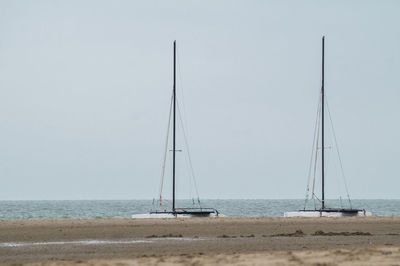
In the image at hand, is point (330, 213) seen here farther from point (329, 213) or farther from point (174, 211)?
point (174, 211)

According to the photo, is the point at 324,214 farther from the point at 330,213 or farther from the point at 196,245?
the point at 196,245

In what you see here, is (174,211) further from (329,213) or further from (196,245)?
(196,245)

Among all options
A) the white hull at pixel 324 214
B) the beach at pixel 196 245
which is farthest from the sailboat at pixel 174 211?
the beach at pixel 196 245

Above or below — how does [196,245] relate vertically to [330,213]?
below

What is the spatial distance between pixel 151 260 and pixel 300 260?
373cm

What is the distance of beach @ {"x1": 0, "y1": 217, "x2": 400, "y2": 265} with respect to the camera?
58.9 feet

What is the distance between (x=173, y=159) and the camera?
5191 cm

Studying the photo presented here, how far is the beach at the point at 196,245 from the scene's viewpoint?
18.0 metres

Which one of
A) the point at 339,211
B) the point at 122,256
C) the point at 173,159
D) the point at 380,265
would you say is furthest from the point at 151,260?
the point at 173,159

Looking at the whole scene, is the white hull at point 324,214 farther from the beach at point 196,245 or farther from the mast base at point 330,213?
the beach at point 196,245

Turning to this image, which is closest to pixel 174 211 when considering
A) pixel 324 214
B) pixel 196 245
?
pixel 324 214

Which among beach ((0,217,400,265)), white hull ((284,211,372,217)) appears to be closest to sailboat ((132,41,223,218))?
white hull ((284,211,372,217))

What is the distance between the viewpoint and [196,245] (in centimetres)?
2397

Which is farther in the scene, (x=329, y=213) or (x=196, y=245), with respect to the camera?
(x=329, y=213)
